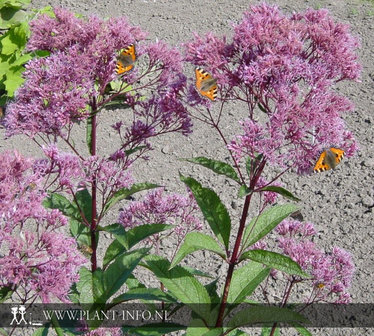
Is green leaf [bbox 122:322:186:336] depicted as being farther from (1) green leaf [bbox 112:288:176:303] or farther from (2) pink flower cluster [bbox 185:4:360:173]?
(2) pink flower cluster [bbox 185:4:360:173]

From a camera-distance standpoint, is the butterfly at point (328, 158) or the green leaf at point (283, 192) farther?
the butterfly at point (328, 158)

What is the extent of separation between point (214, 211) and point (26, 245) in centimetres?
72

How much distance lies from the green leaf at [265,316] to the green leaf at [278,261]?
18 centimetres

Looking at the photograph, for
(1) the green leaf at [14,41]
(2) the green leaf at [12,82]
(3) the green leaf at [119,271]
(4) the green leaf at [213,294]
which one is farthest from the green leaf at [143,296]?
(1) the green leaf at [14,41]

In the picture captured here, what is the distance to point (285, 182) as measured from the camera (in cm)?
455

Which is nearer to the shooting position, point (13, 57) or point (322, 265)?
point (322, 265)

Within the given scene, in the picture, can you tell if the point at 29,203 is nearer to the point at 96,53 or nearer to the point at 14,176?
the point at 14,176

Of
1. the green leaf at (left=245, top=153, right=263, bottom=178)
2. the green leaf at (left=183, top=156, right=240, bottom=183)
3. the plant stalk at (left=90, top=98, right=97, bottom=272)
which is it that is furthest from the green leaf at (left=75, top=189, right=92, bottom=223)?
the green leaf at (left=245, top=153, right=263, bottom=178)

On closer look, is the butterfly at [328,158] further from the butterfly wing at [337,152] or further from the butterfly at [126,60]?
the butterfly at [126,60]

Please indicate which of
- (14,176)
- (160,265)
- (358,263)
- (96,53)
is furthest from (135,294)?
(358,263)

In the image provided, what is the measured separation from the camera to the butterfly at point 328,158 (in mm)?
2264

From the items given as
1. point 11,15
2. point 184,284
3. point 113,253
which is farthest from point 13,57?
point 184,284

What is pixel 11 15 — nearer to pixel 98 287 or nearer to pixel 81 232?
pixel 81 232

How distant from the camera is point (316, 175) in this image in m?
4.61
